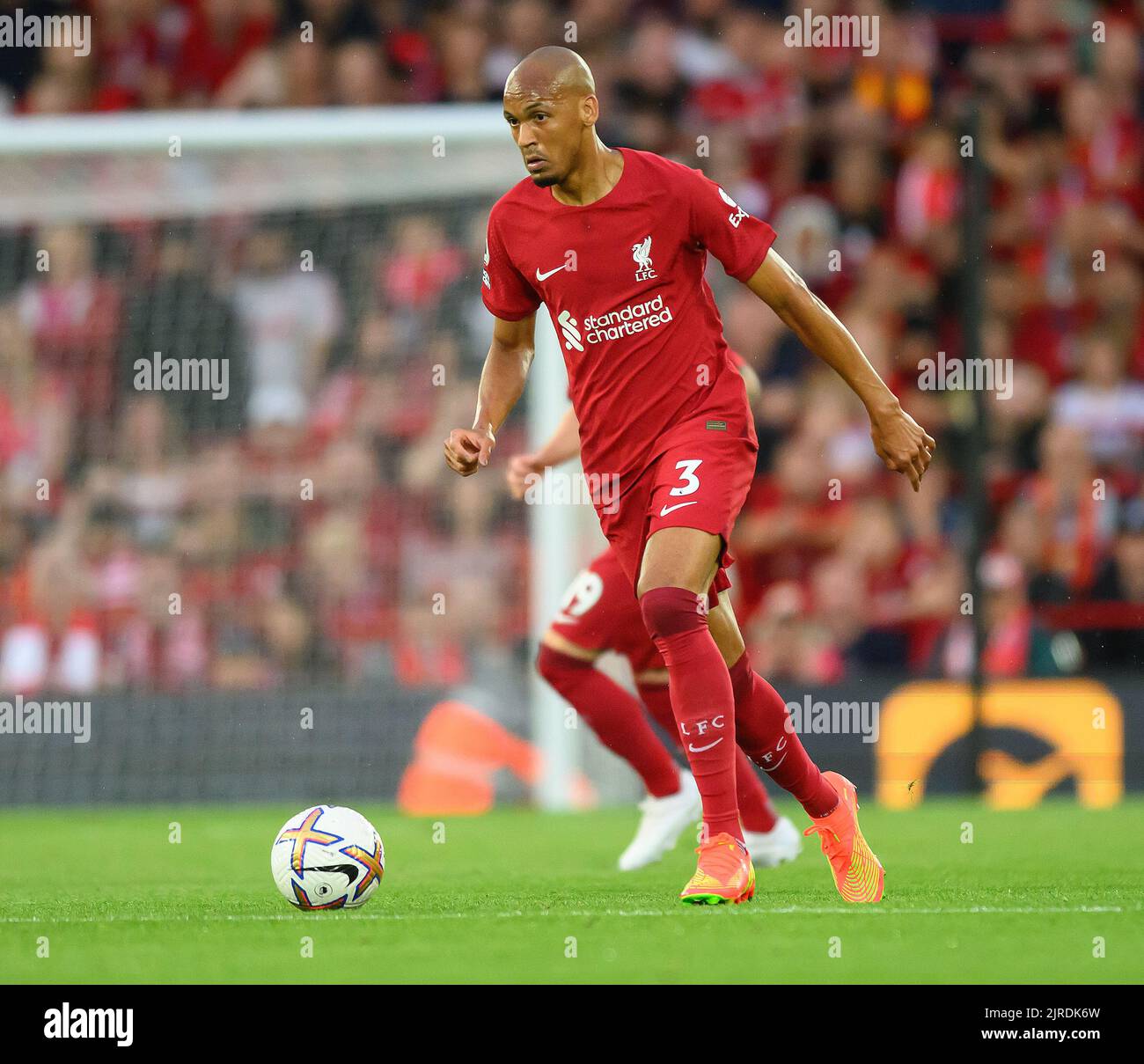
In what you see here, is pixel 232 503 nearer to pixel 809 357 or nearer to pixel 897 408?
pixel 809 357

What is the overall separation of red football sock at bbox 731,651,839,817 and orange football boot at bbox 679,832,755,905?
1.23ft

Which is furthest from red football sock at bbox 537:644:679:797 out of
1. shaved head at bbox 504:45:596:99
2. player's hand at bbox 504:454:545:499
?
shaved head at bbox 504:45:596:99

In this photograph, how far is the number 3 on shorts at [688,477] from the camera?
5203 mm

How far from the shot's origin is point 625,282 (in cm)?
539

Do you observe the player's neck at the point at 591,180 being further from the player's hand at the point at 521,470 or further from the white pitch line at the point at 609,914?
the white pitch line at the point at 609,914

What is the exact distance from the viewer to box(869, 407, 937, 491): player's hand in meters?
5.14

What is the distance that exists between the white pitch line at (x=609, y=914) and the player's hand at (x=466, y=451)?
1229 mm

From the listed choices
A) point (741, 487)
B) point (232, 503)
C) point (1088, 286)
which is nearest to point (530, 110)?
point (741, 487)

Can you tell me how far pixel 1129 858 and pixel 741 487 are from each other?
7.98 feet

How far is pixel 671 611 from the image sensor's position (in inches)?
200

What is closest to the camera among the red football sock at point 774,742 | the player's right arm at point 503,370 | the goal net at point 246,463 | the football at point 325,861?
the football at point 325,861

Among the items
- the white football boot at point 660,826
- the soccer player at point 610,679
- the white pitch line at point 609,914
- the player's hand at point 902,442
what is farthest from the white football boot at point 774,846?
the player's hand at point 902,442

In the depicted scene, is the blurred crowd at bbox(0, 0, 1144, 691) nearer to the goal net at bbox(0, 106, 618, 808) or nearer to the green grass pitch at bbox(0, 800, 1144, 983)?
the goal net at bbox(0, 106, 618, 808)

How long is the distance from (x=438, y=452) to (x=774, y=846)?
5.26 m
